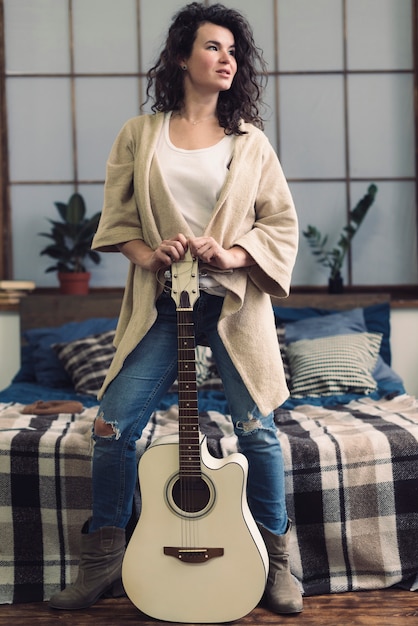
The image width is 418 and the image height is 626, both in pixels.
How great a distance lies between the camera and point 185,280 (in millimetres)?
1800

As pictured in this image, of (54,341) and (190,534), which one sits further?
(54,341)

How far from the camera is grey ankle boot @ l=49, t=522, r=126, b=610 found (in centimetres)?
188

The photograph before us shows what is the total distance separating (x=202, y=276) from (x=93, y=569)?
0.74 metres

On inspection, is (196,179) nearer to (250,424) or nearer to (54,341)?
(250,424)

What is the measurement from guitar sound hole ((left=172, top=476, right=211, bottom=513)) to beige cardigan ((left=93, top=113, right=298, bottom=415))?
22 centimetres

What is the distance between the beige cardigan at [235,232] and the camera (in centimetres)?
185

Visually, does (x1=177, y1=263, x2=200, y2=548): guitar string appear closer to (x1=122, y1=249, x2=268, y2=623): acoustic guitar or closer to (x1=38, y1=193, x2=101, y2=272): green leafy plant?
(x1=122, y1=249, x2=268, y2=623): acoustic guitar

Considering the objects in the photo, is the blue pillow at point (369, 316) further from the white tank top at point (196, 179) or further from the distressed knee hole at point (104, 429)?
the distressed knee hole at point (104, 429)

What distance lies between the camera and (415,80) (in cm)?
384

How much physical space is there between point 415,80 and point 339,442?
7.58 feet

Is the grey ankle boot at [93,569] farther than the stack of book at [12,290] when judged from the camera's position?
No

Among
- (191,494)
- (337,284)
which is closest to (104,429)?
(191,494)

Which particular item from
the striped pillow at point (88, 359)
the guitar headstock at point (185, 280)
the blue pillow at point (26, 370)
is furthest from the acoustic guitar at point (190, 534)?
the blue pillow at point (26, 370)

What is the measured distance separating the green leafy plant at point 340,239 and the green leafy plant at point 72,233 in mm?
1023
